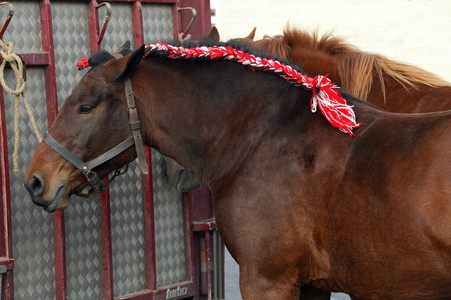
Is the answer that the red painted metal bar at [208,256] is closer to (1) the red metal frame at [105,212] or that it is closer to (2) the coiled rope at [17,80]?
(1) the red metal frame at [105,212]

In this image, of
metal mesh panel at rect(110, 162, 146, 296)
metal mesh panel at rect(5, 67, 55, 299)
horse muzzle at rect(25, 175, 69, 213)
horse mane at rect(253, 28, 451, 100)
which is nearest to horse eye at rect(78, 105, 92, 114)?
horse muzzle at rect(25, 175, 69, 213)

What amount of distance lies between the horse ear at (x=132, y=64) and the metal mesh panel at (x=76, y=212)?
2.14 feet

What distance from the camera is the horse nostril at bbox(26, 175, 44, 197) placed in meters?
3.26

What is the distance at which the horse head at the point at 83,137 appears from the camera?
326 cm

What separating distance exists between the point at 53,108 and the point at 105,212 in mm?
696

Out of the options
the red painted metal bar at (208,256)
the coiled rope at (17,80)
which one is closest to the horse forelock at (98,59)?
the coiled rope at (17,80)

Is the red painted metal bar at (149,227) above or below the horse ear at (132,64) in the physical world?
below

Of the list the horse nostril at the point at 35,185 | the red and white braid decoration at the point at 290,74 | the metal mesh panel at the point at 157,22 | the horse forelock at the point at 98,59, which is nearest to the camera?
the red and white braid decoration at the point at 290,74

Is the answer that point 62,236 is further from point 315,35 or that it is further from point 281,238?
point 315,35

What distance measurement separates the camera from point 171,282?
4.23 metres

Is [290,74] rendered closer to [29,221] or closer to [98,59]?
[98,59]

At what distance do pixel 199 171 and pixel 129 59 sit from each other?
2.28ft

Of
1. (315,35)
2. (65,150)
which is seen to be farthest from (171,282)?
(315,35)

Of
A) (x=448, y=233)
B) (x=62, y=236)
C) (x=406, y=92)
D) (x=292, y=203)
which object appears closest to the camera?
(x=448, y=233)
